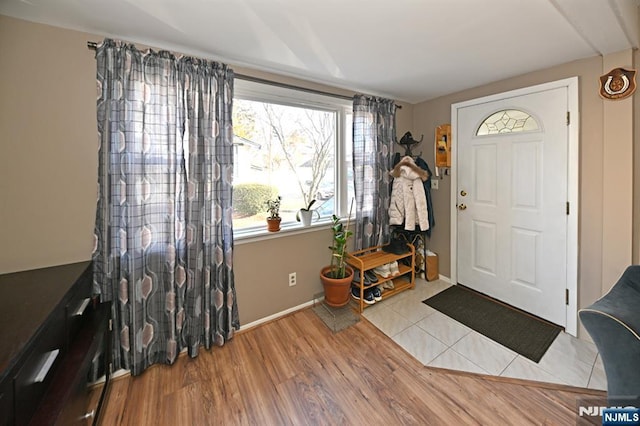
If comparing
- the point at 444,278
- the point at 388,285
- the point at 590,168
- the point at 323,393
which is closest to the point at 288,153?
the point at 388,285

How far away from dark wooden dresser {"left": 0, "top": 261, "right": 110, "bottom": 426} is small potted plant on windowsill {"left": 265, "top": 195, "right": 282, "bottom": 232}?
3.88 ft

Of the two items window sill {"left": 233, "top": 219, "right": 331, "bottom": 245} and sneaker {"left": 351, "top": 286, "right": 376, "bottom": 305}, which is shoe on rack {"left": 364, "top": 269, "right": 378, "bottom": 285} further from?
window sill {"left": 233, "top": 219, "right": 331, "bottom": 245}

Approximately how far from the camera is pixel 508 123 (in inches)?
93.9

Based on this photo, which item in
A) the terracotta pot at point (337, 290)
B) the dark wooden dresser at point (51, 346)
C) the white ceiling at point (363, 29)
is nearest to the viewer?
the dark wooden dresser at point (51, 346)

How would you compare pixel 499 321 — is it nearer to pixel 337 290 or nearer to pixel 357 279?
pixel 357 279

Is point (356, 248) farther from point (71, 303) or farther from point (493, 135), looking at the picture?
point (71, 303)

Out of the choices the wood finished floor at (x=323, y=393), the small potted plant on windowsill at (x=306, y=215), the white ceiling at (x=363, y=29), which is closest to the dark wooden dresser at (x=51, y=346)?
the wood finished floor at (x=323, y=393)

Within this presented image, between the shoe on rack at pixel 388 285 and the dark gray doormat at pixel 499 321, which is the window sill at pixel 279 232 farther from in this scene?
the dark gray doormat at pixel 499 321

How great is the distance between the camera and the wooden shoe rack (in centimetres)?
244

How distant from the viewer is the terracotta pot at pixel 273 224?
7.31 feet

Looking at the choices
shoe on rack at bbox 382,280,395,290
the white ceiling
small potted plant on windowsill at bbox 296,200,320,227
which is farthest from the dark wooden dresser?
shoe on rack at bbox 382,280,395,290

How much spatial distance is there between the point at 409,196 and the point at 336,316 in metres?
1.47

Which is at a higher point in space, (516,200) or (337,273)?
(516,200)

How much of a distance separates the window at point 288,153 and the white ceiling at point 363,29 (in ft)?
1.05
